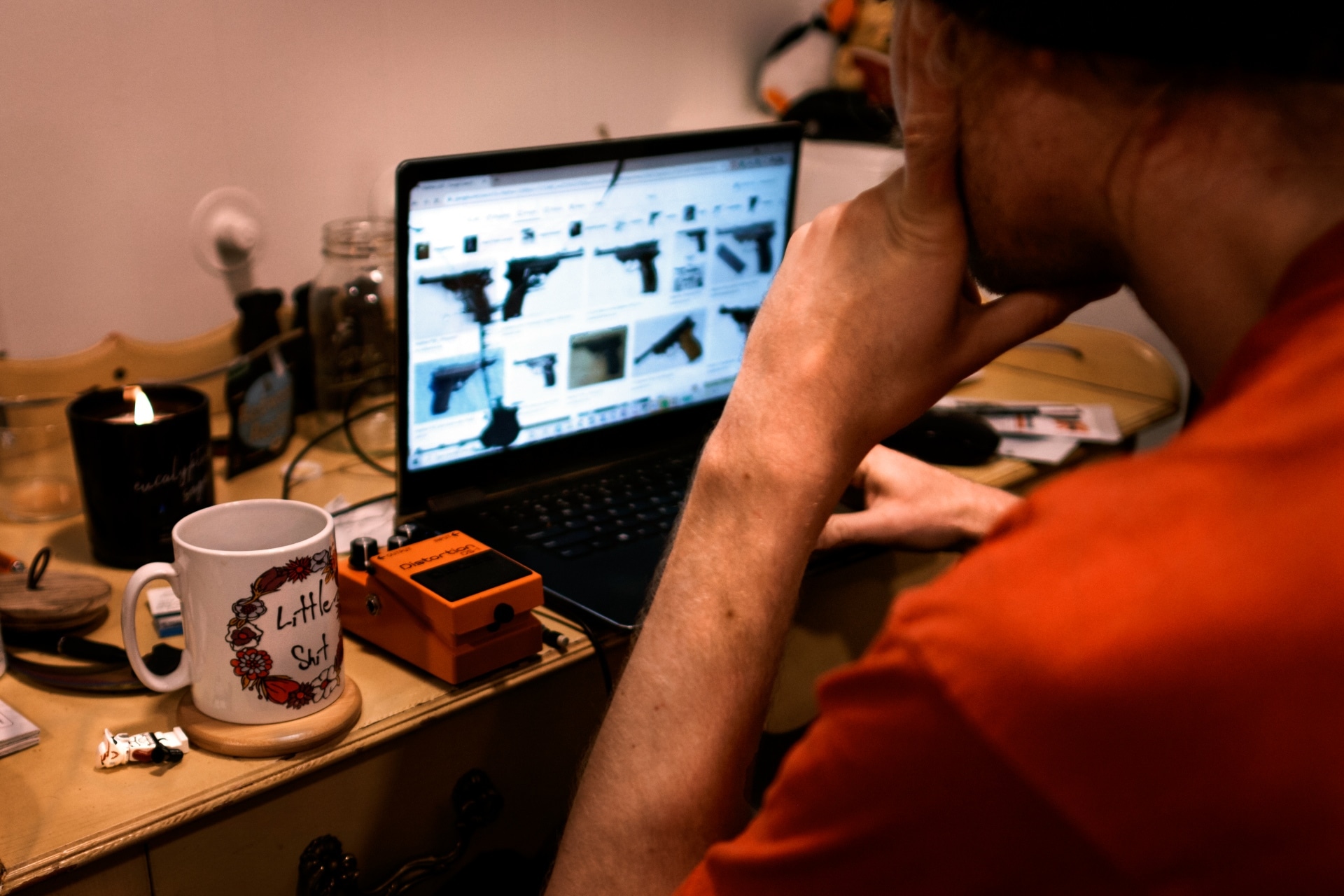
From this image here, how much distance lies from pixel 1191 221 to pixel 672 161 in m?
0.66

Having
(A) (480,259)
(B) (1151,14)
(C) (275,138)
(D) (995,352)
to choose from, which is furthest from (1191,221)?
(C) (275,138)

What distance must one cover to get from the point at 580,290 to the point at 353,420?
15.4 inches

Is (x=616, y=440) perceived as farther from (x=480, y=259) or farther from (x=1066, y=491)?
(x=1066, y=491)

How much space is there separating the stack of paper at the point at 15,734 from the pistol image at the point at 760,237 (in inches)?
31.6

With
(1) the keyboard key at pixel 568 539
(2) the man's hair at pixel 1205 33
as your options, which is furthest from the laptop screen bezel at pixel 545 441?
(2) the man's hair at pixel 1205 33

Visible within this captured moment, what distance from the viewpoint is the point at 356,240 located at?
1.26 metres

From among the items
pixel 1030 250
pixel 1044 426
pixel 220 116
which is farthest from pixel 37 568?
pixel 1044 426

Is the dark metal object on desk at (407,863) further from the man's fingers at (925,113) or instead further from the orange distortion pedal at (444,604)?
the man's fingers at (925,113)

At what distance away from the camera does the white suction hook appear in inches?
53.7

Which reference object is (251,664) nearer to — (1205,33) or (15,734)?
(15,734)

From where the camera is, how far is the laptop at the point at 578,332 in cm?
95

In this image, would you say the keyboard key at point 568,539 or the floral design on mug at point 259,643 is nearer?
the floral design on mug at point 259,643

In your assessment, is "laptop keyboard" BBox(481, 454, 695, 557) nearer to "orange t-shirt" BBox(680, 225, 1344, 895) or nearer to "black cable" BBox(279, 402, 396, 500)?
"black cable" BBox(279, 402, 396, 500)

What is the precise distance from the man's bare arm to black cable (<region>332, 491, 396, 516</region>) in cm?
47
